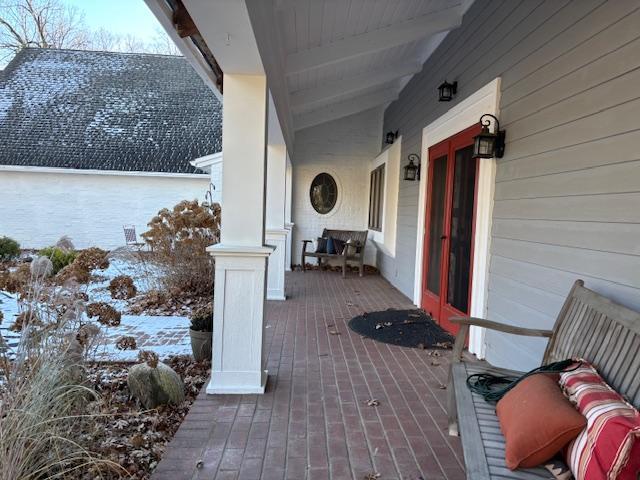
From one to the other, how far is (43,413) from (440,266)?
381 centimetres

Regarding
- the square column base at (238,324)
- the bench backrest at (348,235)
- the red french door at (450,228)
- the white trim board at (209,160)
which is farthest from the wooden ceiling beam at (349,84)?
the white trim board at (209,160)

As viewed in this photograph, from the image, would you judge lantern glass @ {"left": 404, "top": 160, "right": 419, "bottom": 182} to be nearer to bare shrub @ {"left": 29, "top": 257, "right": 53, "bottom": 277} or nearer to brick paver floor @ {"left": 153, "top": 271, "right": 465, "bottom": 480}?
brick paver floor @ {"left": 153, "top": 271, "right": 465, "bottom": 480}

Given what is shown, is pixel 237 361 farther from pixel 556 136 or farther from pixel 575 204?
pixel 556 136

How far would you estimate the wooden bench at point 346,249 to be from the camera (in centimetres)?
787

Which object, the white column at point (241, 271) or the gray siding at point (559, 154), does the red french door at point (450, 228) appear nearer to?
the gray siding at point (559, 154)

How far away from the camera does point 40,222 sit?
1103cm

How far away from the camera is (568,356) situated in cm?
199

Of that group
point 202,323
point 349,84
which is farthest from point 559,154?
point 349,84

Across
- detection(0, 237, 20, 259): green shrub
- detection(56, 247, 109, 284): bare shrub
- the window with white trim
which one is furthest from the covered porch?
detection(0, 237, 20, 259): green shrub

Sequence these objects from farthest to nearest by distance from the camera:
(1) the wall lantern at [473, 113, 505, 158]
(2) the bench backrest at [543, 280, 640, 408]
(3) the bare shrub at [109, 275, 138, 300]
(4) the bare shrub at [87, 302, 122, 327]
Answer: (1) the wall lantern at [473, 113, 505, 158] < (3) the bare shrub at [109, 275, 138, 300] < (4) the bare shrub at [87, 302, 122, 327] < (2) the bench backrest at [543, 280, 640, 408]

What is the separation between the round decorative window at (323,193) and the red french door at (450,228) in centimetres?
398

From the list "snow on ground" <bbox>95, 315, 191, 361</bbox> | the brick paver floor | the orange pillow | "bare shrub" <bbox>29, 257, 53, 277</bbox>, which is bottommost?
"snow on ground" <bbox>95, 315, 191, 361</bbox>

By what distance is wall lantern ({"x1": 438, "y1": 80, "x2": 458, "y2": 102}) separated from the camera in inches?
169

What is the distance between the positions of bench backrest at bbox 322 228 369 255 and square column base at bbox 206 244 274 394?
5.59m
